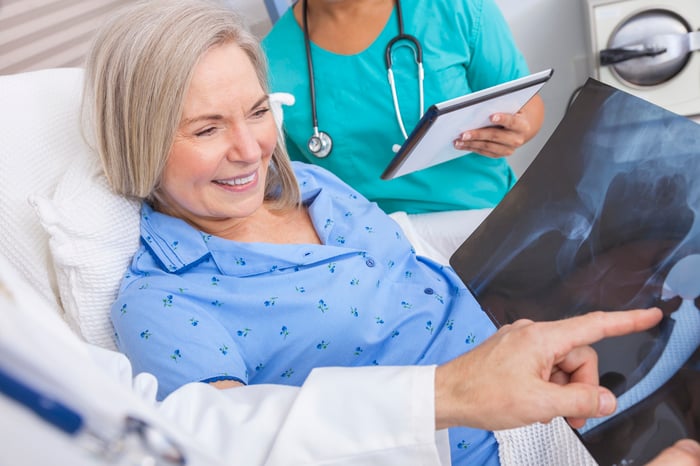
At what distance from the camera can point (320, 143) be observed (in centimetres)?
167

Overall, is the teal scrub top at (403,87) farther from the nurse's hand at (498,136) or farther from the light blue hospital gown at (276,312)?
the light blue hospital gown at (276,312)

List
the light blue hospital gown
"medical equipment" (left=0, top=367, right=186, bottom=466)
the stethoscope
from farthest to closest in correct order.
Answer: the stethoscope
the light blue hospital gown
"medical equipment" (left=0, top=367, right=186, bottom=466)

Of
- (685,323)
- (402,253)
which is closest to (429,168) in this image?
(402,253)

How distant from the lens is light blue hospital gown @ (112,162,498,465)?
1.00m

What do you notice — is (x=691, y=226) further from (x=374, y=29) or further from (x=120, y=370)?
(x=374, y=29)

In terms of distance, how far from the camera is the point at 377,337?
3.72 feet

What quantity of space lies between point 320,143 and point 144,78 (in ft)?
2.16

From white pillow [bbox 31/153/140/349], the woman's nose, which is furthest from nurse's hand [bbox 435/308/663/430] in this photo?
white pillow [bbox 31/153/140/349]

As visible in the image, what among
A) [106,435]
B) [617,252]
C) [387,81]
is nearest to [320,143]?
[387,81]

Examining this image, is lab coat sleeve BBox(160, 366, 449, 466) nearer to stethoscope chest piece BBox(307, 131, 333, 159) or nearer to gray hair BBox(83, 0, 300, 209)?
gray hair BBox(83, 0, 300, 209)

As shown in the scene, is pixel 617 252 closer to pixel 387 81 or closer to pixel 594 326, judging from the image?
pixel 594 326

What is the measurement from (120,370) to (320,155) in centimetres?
98

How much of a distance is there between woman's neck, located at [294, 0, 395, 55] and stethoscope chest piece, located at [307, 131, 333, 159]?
0.66 feet

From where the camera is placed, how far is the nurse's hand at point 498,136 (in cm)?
150
